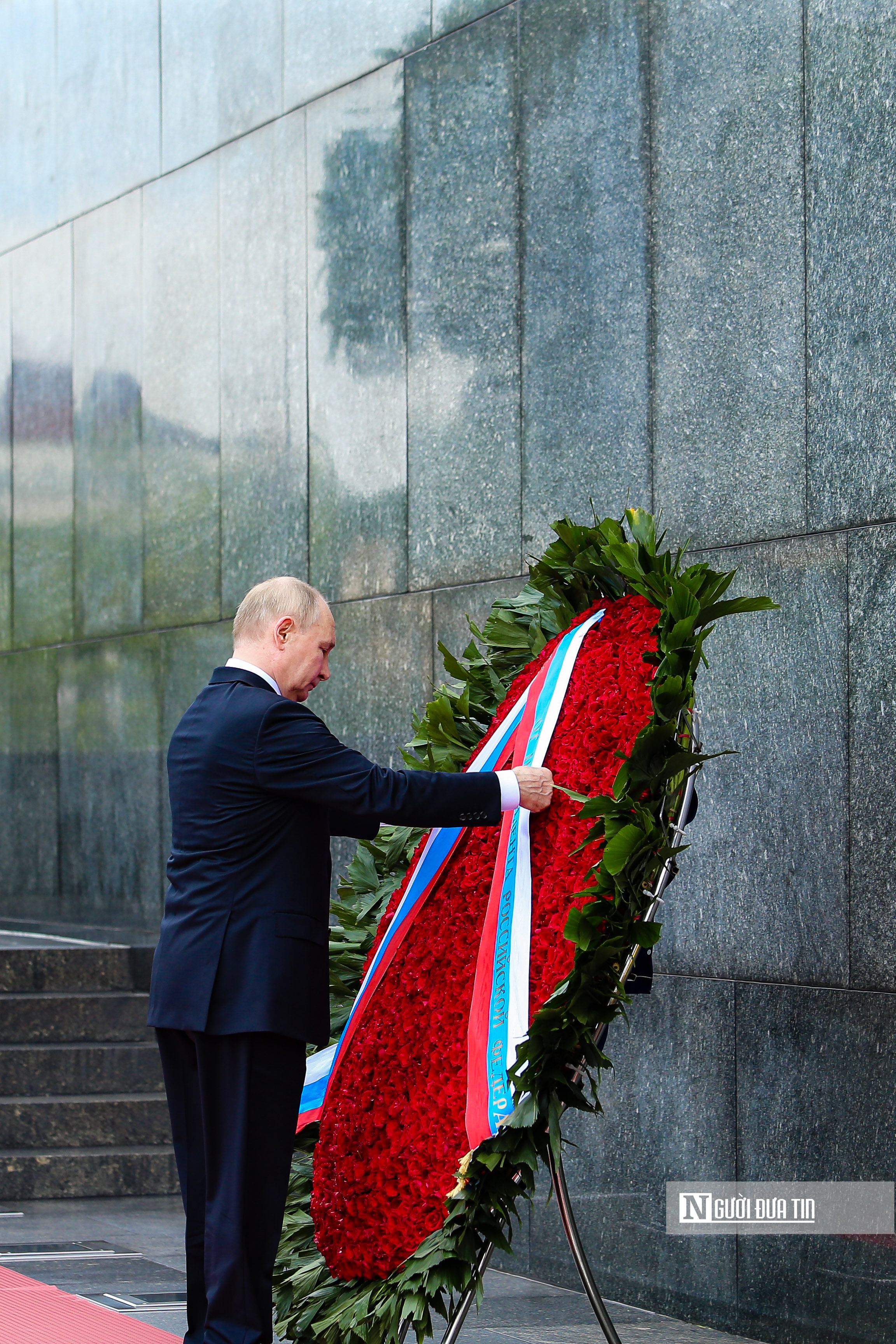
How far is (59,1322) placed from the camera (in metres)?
5.32

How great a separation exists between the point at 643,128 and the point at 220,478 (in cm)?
351

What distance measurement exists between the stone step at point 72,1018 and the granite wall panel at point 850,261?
4.69 m

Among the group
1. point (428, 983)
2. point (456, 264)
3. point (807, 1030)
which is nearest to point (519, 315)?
point (456, 264)

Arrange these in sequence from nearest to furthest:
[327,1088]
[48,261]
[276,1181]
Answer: [276,1181]
[327,1088]
[48,261]

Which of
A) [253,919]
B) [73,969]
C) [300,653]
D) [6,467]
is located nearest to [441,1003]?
[253,919]

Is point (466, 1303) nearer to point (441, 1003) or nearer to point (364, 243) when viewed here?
point (441, 1003)

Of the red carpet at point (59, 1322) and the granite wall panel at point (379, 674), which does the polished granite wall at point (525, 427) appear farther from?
the red carpet at point (59, 1322)

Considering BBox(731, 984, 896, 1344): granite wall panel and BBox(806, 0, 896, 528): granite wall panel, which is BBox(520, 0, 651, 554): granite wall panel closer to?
BBox(806, 0, 896, 528): granite wall panel

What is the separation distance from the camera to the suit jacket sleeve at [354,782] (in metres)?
4.00

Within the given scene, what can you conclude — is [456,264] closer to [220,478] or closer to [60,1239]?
[220,478]

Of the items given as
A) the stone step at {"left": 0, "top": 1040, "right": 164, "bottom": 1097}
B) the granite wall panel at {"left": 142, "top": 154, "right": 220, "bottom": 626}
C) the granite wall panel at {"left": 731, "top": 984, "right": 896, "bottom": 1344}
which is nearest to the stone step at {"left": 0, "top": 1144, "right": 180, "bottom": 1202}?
the stone step at {"left": 0, "top": 1040, "right": 164, "bottom": 1097}

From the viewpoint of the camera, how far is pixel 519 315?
691cm

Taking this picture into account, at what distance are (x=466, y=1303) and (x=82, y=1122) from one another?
14.9ft

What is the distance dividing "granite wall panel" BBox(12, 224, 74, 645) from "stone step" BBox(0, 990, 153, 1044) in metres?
2.75
